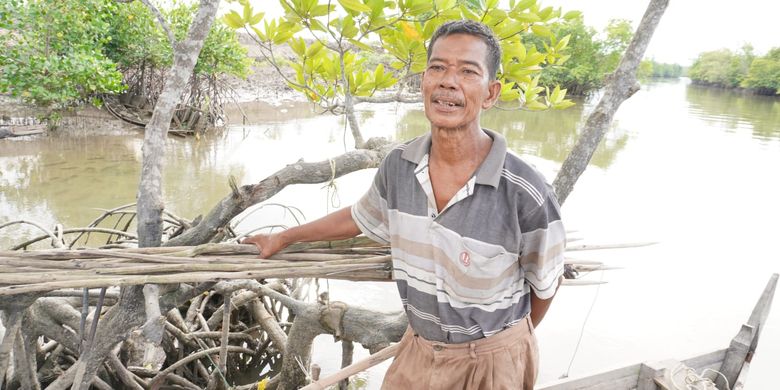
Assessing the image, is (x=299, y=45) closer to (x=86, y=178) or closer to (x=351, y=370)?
(x=351, y=370)

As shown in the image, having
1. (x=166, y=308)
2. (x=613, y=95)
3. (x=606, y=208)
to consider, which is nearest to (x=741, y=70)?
(x=606, y=208)

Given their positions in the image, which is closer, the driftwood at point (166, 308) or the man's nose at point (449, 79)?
the man's nose at point (449, 79)

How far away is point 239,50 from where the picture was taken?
1004 centimetres

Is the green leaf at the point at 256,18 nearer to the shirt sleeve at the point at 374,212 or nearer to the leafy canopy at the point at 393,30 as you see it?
the leafy canopy at the point at 393,30

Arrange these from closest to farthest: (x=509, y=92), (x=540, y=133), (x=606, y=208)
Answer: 1. (x=509, y=92)
2. (x=606, y=208)
3. (x=540, y=133)

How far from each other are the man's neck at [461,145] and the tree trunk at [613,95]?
2.54 ft

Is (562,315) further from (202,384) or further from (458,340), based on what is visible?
(458,340)

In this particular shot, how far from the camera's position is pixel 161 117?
173cm

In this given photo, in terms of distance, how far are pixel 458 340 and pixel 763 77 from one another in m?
43.2

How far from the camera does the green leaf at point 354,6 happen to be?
1.58 m

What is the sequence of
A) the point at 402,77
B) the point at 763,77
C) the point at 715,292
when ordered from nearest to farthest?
the point at 402,77 < the point at 715,292 < the point at 763,77

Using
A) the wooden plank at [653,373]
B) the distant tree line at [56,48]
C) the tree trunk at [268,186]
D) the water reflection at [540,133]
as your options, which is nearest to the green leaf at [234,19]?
the tree trunk at [268,186]

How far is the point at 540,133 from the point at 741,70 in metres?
38.7

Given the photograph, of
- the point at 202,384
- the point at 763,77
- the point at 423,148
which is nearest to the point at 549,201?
the point at 423,148
